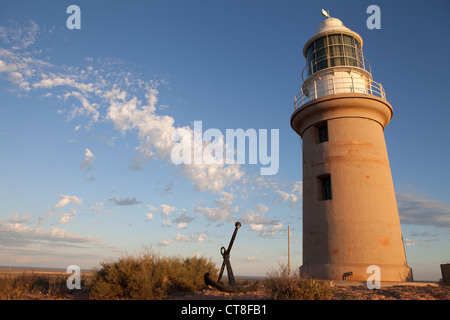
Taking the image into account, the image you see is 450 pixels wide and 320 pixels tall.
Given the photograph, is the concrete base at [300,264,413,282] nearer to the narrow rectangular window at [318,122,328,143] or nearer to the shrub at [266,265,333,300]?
the shrub at [266,265,333,300]

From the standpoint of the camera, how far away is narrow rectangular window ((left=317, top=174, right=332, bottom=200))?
14104 millimetres

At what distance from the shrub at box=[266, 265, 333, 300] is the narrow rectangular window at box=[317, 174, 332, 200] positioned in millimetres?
6166

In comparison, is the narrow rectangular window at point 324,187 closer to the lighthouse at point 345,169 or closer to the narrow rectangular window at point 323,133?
the lighthouse at point 345,169

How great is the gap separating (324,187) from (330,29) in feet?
27.5

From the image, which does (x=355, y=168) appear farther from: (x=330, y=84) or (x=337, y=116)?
(x=330, y=84)

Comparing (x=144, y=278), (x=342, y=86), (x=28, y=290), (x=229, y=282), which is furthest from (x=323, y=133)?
(x=28, y=290)

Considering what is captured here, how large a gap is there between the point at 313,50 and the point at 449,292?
496 inches

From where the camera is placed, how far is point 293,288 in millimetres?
7965

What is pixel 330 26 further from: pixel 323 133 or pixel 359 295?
pixel 359 295

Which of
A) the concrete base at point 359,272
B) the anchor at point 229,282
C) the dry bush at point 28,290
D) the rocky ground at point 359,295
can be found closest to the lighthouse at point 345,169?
the concrete base at point 359,272
